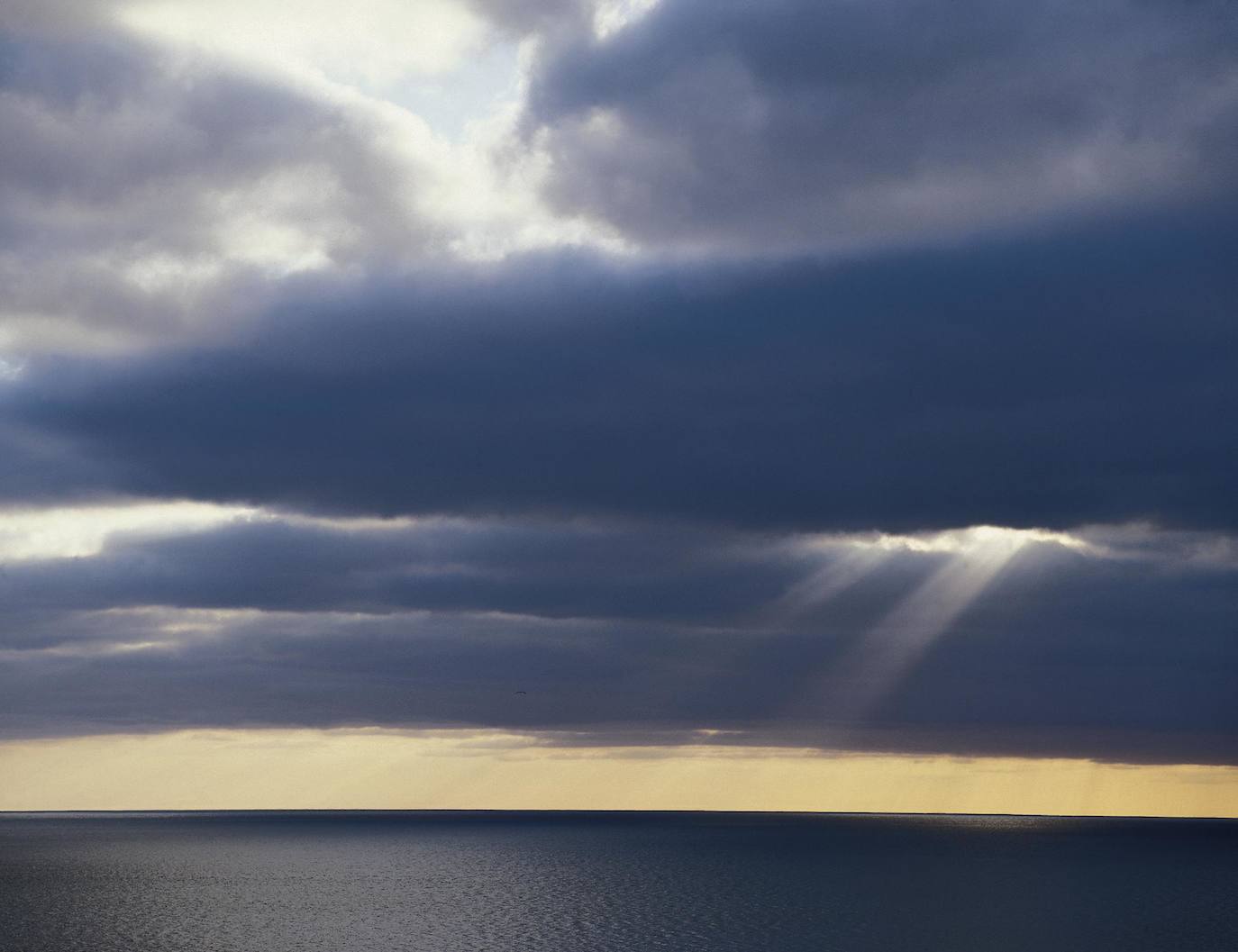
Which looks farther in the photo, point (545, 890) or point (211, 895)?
point (545, 890)

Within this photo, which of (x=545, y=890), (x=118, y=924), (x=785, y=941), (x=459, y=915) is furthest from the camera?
(x=545, y=890)

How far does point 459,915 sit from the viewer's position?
147875mm

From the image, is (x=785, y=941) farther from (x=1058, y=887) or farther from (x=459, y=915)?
(x=1058, y=887)

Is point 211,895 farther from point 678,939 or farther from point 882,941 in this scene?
point 882,941

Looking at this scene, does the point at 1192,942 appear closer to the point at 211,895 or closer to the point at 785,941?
the point at 785,941

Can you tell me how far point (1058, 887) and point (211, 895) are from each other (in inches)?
4584

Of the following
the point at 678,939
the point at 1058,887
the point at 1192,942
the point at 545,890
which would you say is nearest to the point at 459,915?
the point at 678,939

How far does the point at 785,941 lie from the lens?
123375 mm

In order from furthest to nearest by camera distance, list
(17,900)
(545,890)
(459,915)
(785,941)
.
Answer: (545,890) → (17,900) → (459,915) → (785,941)

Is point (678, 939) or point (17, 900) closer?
point (678, 939)

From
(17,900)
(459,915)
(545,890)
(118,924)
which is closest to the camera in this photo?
(118,924)

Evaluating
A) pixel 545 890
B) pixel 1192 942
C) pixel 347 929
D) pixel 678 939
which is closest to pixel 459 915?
pixel 347 929

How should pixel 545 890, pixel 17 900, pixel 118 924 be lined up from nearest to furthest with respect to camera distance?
pixel 118 924 → pixel 17 900 → pixel 545 890

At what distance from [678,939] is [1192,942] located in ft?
155
